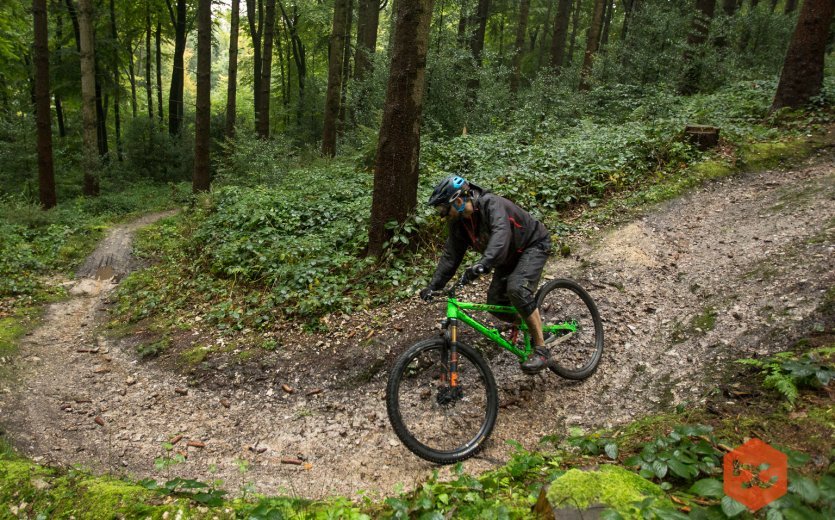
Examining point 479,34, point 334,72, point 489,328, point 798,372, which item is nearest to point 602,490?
point 798,372

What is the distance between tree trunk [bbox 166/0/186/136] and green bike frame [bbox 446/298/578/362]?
84.9ft

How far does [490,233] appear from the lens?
4512 mm

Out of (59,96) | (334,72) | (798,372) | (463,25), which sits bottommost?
(798,372)

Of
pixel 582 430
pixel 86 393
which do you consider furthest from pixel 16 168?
pixel 582 430

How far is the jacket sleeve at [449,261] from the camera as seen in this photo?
467 centimetres

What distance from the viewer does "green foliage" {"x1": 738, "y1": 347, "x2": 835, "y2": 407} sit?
326 cm

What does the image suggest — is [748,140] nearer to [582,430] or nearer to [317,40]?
[582,430]

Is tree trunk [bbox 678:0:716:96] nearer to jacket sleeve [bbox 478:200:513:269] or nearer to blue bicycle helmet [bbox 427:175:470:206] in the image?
jacket sleeve [bbox 478:200:513:269]

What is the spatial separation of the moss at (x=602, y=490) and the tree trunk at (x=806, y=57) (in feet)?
37.2

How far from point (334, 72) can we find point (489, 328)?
12.0m

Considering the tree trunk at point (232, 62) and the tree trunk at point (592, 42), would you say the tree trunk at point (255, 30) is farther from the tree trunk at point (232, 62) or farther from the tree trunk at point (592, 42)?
the tree trunk at point (592, 42)

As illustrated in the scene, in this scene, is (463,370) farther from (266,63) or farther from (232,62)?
(232,62)

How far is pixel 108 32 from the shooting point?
907 inches

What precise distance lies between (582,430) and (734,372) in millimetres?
1533
